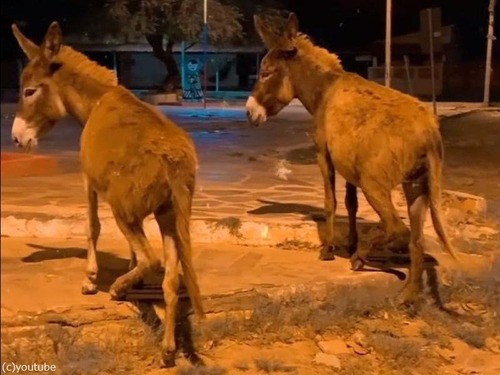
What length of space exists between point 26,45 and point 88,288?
1541mm

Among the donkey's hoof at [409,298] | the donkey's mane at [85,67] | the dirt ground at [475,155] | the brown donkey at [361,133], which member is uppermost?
the donkey's mane at [85,67]

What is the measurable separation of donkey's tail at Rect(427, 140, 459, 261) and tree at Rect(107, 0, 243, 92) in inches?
437

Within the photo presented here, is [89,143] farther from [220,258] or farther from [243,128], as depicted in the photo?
[243,128]

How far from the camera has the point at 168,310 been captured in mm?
4402

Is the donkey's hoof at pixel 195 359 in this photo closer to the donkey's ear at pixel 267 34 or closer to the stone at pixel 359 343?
the stone at pixel 359 343

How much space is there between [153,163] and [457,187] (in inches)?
207

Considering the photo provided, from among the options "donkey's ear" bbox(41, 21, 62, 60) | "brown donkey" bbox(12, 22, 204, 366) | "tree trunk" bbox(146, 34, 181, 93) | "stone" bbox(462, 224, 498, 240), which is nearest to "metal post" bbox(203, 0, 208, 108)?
"tree trunk" bbox(146, 34, 181, 93)

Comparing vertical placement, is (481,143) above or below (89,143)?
below

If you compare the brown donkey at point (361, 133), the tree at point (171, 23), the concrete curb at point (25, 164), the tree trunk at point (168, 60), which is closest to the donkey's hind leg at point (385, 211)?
the brown donkey at point (361, 133)

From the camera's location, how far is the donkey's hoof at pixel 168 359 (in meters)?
4.54

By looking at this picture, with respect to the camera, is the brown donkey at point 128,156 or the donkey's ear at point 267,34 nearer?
the brown donkey at point 128,156

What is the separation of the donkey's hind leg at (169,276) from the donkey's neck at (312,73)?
195 centimetres

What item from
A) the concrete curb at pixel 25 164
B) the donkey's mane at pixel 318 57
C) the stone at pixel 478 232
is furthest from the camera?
the stone at pixel 478 232

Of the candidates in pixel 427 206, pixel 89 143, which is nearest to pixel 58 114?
pixel 89 143
